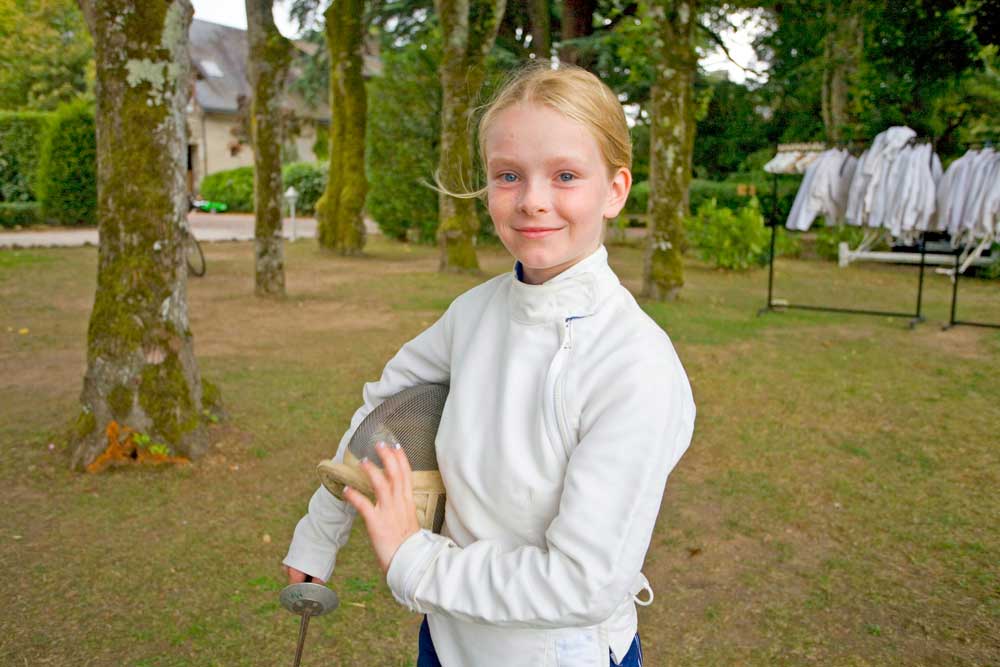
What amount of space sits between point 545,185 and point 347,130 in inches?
720

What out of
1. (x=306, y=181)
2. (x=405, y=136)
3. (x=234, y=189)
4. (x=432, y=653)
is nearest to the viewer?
(x=432, y=653)

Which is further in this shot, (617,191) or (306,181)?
(306,181)

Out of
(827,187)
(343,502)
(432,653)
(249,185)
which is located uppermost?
(249,185)

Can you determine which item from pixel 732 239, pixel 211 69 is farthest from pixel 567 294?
pixel 211 69

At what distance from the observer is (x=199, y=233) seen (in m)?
24.2

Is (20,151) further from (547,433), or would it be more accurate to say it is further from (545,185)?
(547,433)

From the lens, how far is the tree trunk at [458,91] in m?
14.3

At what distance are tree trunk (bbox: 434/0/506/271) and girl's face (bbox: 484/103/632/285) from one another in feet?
40.5

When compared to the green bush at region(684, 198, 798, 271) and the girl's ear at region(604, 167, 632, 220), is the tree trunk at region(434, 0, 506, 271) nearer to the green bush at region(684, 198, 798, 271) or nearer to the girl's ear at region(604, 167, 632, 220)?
the green bush at region(684, 198, 798, 271)

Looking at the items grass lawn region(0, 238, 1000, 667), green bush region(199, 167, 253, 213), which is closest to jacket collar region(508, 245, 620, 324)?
grass lawn region(0, 238, 1000, 667)

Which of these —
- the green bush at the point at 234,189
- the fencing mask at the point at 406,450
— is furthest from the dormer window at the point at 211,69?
the fencing mask at the point at 406,450

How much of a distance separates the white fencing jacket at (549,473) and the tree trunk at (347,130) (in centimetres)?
1770

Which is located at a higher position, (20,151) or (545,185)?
(20,151)

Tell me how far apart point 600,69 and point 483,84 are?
20193 millimetres
